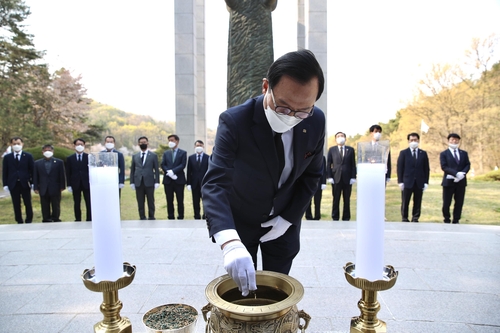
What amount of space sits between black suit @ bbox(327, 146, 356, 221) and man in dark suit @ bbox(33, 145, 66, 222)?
6.00 m

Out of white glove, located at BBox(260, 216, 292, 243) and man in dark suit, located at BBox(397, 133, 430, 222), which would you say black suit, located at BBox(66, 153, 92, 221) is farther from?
man in dark suit, located at BBox(397, 133, 430, 222)

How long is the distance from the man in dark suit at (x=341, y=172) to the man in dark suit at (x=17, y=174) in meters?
6.65

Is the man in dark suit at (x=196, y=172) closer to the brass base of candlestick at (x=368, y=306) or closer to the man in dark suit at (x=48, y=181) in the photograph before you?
the man in dark suit at (x=48, y=181)

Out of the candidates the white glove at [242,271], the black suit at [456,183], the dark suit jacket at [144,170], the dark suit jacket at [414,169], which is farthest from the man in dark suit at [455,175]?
the white glove at [242,271]

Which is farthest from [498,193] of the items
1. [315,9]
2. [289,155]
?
[289,155]

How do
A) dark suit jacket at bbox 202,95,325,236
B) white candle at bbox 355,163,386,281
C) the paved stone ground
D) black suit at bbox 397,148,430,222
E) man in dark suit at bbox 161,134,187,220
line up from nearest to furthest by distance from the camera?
white candle at bbox 355,163,386,281
dark suit jacket at bbox 202,95,325,236
the paved stone ground
black suit at bbox 397,148,430,222
man in dark suit at bbox 161,134,187,220

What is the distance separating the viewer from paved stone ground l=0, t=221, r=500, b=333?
246 centimetres

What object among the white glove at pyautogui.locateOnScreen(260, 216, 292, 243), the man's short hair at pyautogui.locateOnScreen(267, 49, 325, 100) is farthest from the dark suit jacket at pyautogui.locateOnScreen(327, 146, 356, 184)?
the man's short hair at pyautogui.locateOnScreen(267, 49, 325, 100)

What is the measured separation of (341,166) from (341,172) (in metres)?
0.13

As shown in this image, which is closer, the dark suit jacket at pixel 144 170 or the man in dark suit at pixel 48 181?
the man in dark suit at pixel 48 181

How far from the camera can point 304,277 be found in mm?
3338

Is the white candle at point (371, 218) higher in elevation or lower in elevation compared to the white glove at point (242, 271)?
higher

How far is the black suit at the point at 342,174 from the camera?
23.1 ft

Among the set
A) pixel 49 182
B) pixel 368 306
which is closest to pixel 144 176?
pixel 49 182
